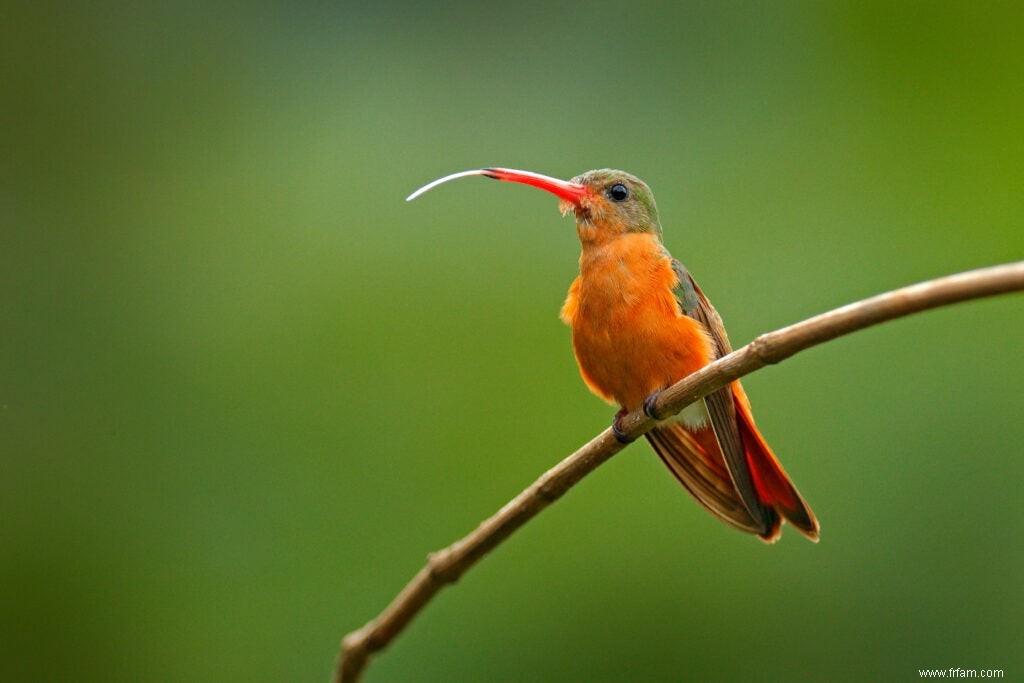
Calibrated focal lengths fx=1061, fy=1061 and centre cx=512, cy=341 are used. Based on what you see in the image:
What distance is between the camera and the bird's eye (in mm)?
2561

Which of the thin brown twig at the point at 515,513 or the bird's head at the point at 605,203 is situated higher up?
the bird's head at the point at 605,203

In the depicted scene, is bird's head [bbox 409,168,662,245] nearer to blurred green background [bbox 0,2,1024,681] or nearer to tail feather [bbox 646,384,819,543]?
tail feather [bbox 646,384,819,543]

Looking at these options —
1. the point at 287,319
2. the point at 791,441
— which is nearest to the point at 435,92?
the point at 287,319

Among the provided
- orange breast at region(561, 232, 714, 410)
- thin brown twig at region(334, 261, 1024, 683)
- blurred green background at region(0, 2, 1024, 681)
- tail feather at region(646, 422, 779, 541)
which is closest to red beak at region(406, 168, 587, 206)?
orange breast at region(561, 232, 714, 410)

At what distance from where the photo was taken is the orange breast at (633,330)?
2.24 m

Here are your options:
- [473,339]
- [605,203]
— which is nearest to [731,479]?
[605,203]

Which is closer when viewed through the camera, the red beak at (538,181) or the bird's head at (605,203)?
the red beak at (538,181)

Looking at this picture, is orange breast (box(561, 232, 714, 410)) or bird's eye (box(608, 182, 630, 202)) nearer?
orange breast (box(561, 232, 714, 410))

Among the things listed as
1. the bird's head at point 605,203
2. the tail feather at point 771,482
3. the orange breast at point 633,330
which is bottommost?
the tail feather at point 771,482

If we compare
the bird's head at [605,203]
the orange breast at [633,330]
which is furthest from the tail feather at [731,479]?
the bird's head at [605,203]

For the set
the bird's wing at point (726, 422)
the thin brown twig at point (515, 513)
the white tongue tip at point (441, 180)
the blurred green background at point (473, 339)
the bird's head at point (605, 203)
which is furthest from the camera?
the blurred green background at point (473, 339)

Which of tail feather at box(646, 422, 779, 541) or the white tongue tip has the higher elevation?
the white tongue tip

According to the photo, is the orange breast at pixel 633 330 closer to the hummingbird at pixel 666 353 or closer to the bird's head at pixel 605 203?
the hummingbird at pixel 666 353

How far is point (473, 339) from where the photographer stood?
11.1 feet
